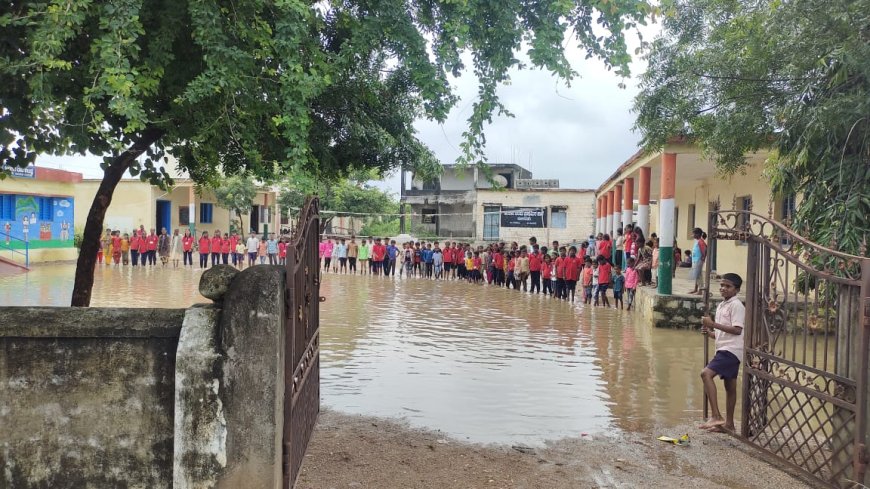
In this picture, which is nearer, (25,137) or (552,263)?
(25,137)

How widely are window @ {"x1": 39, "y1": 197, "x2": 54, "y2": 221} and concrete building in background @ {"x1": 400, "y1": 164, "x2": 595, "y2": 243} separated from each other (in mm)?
16286

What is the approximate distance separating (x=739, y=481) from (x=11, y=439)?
16.4 feet

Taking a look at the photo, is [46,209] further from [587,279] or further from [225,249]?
[587,279]

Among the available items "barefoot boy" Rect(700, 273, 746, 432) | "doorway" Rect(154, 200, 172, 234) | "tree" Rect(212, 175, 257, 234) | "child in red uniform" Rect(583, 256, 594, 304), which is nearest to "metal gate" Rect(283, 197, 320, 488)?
"barefoot boy" Rect(700, 273, 746, 432)

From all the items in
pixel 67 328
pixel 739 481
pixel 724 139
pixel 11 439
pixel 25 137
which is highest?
pixel 724 139

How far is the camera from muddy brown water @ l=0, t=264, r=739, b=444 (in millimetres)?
6859

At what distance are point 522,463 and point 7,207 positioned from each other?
87.4ft

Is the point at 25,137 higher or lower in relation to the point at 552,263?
higher

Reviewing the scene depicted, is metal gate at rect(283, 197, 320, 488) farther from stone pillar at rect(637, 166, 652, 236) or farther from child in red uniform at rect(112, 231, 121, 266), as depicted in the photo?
child in red uniform at rect(112, 231, 121, 266)

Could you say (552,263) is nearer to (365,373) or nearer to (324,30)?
(365,373)

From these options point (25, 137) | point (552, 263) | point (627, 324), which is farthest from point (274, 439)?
point (552, 263)

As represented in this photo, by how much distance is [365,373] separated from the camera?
8594 millimetres

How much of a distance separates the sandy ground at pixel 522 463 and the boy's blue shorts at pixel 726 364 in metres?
0.60

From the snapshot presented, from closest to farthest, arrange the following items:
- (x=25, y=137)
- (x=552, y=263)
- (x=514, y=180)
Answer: (x=25, y=137) < (x=552, y=263) < (x=514, y=180)
